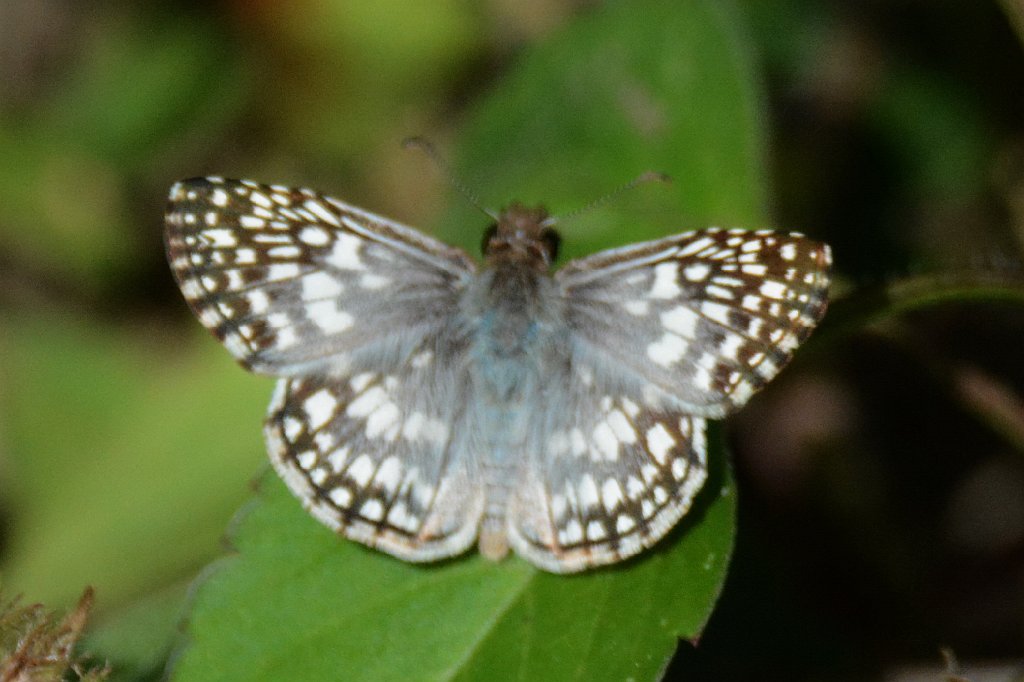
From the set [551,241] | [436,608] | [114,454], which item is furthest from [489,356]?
[114,454]

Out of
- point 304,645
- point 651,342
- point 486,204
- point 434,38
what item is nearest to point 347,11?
point 434,38

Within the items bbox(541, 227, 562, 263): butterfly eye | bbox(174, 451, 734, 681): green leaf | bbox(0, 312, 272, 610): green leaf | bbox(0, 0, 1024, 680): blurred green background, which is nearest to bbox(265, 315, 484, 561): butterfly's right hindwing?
bbox(174, 451, 734, 681): green leaf

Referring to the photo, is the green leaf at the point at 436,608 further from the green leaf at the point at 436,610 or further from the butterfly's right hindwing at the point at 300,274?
the butterfly's right hindwing at the point at 300,274

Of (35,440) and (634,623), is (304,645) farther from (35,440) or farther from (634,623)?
(35,440)

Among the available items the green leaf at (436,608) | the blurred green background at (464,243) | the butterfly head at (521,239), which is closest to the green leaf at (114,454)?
the blurred green background at (464,243)

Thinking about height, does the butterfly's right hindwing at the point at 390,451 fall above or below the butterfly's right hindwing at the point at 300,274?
below

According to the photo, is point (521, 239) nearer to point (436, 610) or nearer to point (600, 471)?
point (600, 471)
